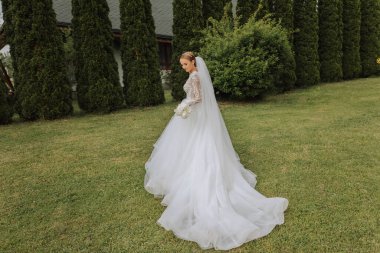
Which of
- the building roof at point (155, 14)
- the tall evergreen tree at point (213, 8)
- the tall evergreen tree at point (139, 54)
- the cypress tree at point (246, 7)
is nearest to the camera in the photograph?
the tall evergreen tree at point (139, 54)

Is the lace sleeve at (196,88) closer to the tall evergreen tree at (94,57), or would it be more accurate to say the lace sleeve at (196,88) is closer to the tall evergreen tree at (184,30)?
the tall evergreen tree at (94,57)

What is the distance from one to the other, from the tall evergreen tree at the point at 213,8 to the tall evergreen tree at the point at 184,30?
0.71 m

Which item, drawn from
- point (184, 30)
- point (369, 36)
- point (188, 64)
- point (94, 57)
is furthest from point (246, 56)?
point (369, 36)

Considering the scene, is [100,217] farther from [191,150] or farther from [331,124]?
[331,124]

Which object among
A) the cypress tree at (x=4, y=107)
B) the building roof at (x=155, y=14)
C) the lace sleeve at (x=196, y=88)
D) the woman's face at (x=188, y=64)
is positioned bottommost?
the cypress tree at (x=4, y=107)

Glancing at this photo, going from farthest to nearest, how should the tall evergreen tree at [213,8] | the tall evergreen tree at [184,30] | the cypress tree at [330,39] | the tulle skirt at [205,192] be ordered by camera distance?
the cypress tree at [330,39] < the tall evergreen tree at [213,8] < the tall evergreen tree at [184,30] < the tulle skirt at [205,192]

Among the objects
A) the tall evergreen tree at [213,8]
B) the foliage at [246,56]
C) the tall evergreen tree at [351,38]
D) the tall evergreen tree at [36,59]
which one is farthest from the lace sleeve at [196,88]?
the tall evergreen tree at [351,38]

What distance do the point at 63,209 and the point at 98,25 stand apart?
758cm

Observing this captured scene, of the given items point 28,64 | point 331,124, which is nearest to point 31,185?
point 28,64

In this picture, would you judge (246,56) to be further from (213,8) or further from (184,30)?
(213,8)

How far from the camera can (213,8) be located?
13.4 meters

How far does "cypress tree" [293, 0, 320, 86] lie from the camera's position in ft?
52.7

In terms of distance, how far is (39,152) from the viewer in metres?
7.12

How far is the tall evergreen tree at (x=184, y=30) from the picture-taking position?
12.5 m
